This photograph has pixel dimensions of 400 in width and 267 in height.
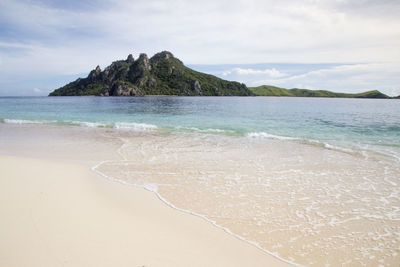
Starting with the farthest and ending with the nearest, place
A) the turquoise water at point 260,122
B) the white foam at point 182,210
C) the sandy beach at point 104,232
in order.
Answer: the turquoise water at point 260,122 < the white foam at point 182,210 < the sandy beach at point 104,232

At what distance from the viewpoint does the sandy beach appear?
3.85 meters

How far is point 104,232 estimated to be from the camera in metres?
4.62

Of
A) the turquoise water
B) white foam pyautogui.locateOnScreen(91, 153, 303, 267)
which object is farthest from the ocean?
the turquoise water

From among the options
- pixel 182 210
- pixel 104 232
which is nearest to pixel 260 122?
pixel 182 210

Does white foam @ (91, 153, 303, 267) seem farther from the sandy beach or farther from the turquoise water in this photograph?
the turquoise water

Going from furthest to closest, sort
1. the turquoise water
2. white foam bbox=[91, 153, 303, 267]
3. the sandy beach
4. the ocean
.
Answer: the turquoise water
the ocean
white foam bbox=[91, 153, 303, 267]
the sandy beach

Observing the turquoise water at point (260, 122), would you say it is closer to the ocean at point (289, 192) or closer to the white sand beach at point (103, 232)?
the ocean at point (289, 192)

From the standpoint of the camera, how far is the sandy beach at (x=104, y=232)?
12.6 ft

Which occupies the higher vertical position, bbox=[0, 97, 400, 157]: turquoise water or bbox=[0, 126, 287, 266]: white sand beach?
bbox=[0, 97, 400, 157]: turquoise water

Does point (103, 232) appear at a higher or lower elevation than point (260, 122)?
lower

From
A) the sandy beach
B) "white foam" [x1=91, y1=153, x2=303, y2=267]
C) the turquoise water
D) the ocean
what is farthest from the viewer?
the turquoise water

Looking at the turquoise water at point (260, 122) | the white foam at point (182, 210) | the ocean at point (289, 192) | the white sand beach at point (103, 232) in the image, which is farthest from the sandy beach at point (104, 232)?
the turquoise water at point (260, 122)

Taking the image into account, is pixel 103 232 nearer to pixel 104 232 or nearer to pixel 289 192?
pixel 104 232

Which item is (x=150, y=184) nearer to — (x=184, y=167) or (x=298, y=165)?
(x=184, y=167)
